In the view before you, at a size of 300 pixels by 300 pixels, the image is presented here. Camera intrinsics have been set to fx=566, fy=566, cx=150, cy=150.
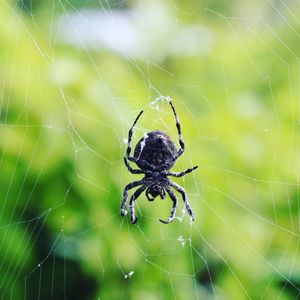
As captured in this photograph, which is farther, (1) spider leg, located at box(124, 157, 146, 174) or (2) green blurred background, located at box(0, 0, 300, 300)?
(1) spider leg, located at box(124, 157, 146, 174)

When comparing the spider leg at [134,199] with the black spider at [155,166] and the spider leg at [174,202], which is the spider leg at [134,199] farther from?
the spider leg at [174,202]

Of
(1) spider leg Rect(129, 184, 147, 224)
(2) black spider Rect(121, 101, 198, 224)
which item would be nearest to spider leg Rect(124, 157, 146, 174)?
(2) black spider Rect(121, 101, 198, 224)

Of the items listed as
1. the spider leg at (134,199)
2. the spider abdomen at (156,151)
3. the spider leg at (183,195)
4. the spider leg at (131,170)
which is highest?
the spider abdomen at (156,151)

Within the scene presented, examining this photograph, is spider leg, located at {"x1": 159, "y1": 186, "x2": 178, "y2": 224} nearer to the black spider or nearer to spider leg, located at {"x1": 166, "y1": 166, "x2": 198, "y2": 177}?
the black spider

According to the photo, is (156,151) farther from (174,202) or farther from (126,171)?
(174,202)

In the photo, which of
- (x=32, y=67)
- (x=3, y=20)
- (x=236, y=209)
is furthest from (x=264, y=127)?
(x=3, y=20)

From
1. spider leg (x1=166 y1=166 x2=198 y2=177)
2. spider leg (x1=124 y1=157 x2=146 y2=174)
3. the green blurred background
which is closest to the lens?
the green blurred background

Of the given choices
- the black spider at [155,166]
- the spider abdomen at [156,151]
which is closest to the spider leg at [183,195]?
the black spider at [155,166]
